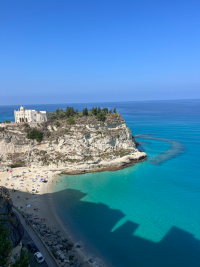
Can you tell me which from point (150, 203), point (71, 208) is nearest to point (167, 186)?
point (150, 203)

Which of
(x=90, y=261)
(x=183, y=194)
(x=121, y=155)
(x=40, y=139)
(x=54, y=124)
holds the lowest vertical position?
(x=90, y=261)

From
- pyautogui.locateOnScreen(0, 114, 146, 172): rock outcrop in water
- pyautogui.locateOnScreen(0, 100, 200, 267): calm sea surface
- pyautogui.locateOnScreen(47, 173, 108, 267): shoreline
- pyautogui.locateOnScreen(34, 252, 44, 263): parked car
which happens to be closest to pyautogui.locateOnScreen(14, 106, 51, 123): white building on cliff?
pyautogui.locateOnScreen(0, 114, 146, 172): rock outcrop in water

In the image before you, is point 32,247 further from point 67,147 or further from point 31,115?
point 31,115

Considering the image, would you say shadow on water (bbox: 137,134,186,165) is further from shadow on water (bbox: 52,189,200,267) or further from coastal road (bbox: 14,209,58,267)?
coastal road (bbox: 14,209,58,267)

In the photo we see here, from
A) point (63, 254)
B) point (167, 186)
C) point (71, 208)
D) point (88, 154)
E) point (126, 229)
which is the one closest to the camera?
point (63, 254)

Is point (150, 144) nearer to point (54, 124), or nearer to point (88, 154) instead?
point (88, 154)

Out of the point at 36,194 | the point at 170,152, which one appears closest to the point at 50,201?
the point at 36,194
